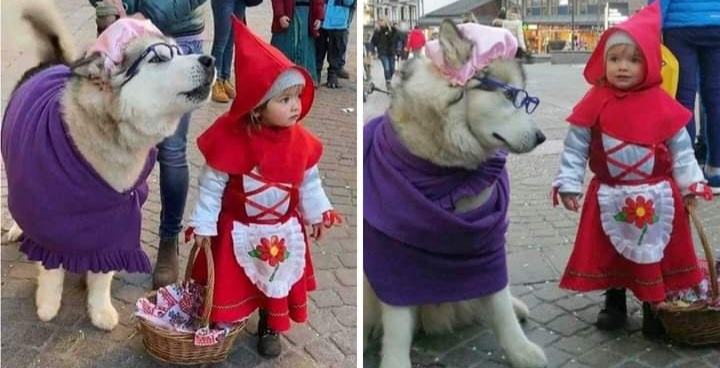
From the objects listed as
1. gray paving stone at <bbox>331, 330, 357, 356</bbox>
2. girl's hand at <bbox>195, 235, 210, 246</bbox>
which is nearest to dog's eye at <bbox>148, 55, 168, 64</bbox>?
girl's hand at <bbox>195, 235, 210, 246</bbox>

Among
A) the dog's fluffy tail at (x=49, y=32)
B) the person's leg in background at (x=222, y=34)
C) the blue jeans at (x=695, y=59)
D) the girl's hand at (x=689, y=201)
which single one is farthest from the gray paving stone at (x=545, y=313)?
the person's leg in background at (x=222, y=34)

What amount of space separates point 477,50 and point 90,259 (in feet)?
4.83

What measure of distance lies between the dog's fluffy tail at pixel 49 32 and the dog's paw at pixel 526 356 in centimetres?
197

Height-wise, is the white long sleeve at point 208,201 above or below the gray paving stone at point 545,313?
above

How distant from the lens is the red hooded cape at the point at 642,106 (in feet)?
8.00

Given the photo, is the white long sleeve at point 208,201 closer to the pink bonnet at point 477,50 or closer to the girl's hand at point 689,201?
Result: the pink bonnet at point 477,50

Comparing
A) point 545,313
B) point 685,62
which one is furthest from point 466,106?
point 685,62

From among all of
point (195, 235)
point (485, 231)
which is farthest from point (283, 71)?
point (485, 231)

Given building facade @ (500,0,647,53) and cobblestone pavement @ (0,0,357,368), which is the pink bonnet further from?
building facade @ (500,0,647,53)

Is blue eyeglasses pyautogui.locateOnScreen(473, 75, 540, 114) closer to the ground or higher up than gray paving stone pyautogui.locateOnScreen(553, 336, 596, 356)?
higher up

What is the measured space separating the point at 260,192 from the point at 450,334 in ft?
2.78

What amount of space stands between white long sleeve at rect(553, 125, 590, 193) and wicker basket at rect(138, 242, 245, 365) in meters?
1.19

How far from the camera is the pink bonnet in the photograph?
2.20 m

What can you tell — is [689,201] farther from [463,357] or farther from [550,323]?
[463,357]
